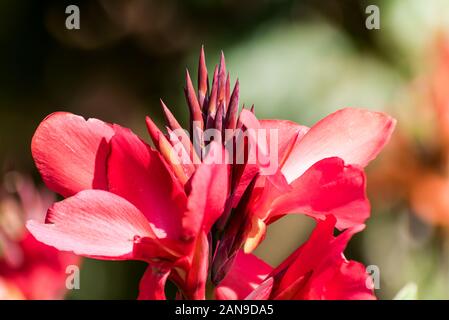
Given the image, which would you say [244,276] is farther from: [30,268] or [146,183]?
[30,268]

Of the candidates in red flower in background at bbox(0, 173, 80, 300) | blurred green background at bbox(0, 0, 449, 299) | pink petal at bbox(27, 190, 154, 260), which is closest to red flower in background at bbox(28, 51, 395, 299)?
pink petal at bbox(27, 190, 154, 260)

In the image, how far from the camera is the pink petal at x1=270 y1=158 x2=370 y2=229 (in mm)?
419

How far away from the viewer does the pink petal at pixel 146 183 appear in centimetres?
42

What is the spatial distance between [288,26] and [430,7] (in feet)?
1.02

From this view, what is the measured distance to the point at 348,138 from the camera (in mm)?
454

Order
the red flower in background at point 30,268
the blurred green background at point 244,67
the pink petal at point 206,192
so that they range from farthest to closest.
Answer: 1. the blurred green background at point 244,67
2. the red flower in background at point 30,268
3. the pink petal at point 206,192

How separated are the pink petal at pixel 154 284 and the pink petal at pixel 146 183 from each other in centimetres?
2

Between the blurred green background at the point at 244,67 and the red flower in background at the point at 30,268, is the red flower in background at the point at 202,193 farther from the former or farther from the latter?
the blurred green background at the point at 244,67

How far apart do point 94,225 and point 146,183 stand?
40mm

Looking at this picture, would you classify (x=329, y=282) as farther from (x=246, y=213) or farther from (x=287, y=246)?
Result: (x=287, y=246)

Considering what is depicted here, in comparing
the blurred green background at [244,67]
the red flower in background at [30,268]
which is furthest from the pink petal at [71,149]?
the blurred green background at [244,67]

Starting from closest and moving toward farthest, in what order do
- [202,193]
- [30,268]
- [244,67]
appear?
[202,193]
[30,268]
[244,67]

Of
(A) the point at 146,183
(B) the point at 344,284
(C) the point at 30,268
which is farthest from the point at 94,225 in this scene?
(C) the point at 30,268

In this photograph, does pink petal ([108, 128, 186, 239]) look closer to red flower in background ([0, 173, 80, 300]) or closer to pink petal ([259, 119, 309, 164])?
pink petal ([259, 119, 309, 164])
